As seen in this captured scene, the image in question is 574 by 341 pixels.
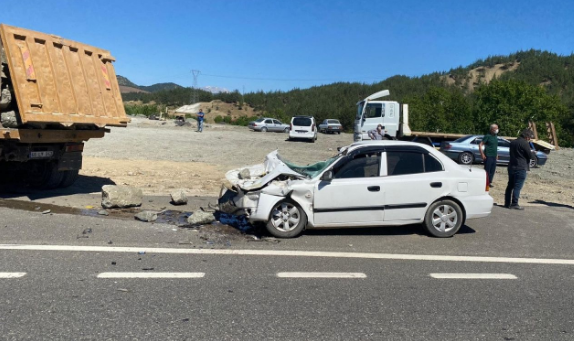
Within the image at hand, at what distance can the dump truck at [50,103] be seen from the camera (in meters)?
7.62

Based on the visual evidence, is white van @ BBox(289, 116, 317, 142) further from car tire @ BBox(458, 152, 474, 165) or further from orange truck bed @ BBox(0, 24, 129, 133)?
orange truck bed @ BBox(0, 24, 129, 133)

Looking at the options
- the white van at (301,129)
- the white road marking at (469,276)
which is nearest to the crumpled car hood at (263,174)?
the white road marking at (469,276)

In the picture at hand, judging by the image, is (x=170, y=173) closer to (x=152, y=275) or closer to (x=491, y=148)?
(x=152, y=275)

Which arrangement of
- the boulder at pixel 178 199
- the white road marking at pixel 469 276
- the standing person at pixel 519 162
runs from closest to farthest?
the white road marking at pixel 469 276 → the boulder at pixel 178 199 → the standing person at pixel 519 162

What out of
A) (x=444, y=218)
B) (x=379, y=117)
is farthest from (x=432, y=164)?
(x=379, y=117)

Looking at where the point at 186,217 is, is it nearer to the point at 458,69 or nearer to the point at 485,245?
the point at 485,245

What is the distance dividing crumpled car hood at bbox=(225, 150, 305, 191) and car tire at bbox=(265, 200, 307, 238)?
437 millimetres

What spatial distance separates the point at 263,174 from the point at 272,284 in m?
2.95

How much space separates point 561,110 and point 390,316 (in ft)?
173

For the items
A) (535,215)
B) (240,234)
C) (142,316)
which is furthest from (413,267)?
(535,215)

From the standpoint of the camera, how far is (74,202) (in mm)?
8547

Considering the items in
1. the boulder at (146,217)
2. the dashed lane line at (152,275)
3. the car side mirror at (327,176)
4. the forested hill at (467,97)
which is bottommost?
the forested hill at (467,97)

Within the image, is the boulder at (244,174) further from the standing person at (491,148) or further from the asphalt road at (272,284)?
the standing person at (491,148)

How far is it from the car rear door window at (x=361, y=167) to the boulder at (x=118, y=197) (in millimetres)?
3849
